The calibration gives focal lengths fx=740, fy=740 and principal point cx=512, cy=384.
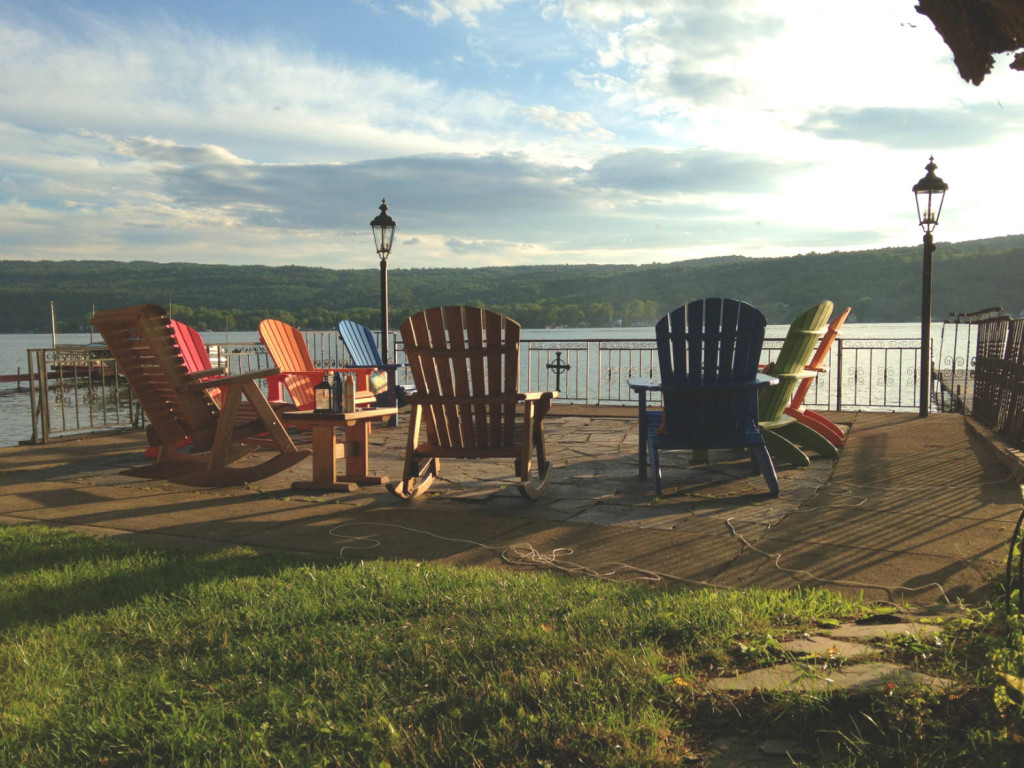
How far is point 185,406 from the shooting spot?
4.69 metres

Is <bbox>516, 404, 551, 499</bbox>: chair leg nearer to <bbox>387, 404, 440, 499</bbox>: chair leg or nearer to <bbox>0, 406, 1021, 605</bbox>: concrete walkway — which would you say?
<bbox>0, 406, 1021, 605</bbox>: concrete walkway

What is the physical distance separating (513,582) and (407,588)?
0.40 metres

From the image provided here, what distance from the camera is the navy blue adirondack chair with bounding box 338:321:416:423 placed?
8375 millimetres

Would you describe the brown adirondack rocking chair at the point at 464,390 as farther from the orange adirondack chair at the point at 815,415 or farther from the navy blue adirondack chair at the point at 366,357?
the navy blue adirondack chair at the point at 366,357

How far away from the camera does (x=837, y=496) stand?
4.43m

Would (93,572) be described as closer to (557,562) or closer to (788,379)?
(557,562)

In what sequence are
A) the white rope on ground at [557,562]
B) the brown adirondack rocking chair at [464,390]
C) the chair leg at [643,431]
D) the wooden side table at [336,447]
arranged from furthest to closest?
the chair leg at [643,431] < the wooden side table at [336,447] < the brown adirondack rocking chair at [464,390] < the white rope on ground at [557,562]

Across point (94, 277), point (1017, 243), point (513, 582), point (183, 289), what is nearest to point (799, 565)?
point (513, 582)

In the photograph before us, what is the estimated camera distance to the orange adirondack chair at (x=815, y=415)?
20.2ft

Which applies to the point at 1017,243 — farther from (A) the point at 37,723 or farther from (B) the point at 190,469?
(A) the point at 37,723

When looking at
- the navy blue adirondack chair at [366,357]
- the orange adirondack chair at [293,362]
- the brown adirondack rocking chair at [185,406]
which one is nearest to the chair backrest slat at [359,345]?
the navy blue adirondack chair at [366,357]

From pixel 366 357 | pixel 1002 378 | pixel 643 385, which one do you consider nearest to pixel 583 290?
pixel 366 357

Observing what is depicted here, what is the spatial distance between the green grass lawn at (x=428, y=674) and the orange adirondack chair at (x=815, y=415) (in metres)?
3.81

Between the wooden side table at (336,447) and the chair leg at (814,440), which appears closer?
the wooden side table at (336,447)
